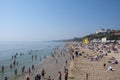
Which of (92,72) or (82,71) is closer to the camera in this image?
(92,72)

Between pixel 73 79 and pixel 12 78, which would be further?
pixel 12 78

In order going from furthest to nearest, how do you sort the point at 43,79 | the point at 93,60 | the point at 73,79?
the point at 93,60
the point at 43,79
the point at 73,79

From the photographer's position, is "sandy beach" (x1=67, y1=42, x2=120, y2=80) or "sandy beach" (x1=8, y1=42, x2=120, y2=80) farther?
"sandy beach" (x1=8, y1=42, x2=120, y2=80)

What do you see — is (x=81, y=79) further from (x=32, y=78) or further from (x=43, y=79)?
(x=32, y=78)

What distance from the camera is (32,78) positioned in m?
27.1

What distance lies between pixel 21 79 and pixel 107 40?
88.3 m

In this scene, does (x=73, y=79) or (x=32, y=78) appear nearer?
(x=73, y=79)

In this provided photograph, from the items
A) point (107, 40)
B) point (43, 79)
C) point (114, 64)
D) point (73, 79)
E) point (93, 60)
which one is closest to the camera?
point (73, 79)

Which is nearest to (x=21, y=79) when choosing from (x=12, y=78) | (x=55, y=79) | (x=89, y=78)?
(x=12, y=78)

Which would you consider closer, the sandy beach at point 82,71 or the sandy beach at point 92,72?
the sandy beach at point 92,72

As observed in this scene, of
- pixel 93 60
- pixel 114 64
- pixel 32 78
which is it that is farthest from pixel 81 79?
pixel 93 60

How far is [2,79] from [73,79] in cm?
912

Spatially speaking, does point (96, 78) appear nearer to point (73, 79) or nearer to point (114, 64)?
point (73, 79)

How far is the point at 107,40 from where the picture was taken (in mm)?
109438
